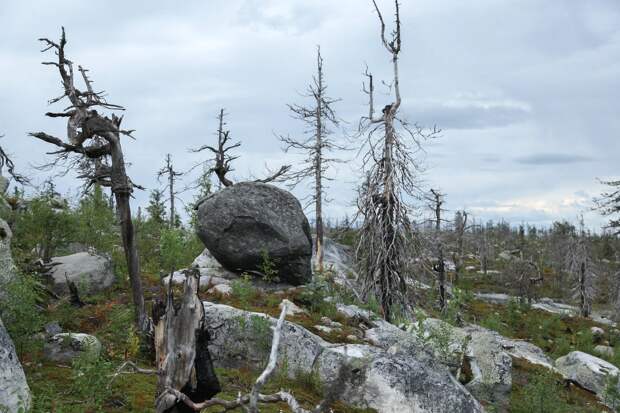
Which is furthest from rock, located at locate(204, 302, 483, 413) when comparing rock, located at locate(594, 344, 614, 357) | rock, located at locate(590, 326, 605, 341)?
rock, located at locate(590, 326, 605, 341)

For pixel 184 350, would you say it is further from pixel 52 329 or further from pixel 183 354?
pixel 52 329

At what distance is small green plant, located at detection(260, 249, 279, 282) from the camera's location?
16172 mm

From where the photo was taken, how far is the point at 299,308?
14406 mm

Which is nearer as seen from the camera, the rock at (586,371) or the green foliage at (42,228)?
the green foliage at (42,228)

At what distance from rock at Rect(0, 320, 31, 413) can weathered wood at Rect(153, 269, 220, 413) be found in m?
1.54

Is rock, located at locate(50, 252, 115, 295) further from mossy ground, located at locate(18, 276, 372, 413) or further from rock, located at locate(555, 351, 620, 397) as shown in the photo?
rock, located at locate(555, 351, 620, 397)

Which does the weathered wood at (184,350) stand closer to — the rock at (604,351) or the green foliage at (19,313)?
the green foliage at (19,313)

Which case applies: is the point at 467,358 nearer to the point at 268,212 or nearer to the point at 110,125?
the point at 268,212

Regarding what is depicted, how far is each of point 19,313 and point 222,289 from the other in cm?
669

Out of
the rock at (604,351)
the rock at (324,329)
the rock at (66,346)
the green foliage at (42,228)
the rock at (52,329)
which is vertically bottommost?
the rock at (604,351)

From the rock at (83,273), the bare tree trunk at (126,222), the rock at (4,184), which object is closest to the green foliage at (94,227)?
the rock at (83,273)

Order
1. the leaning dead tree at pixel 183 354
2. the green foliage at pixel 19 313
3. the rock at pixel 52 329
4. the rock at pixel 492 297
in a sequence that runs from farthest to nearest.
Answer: the rock at pixel 492 297
the rock at pixel 52 329
the green foliage at pixel 19 313
the leaning dead tree at pixel 183 354

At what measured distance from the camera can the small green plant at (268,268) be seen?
53.1 ft

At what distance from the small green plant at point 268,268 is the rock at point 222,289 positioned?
3.92 feet
